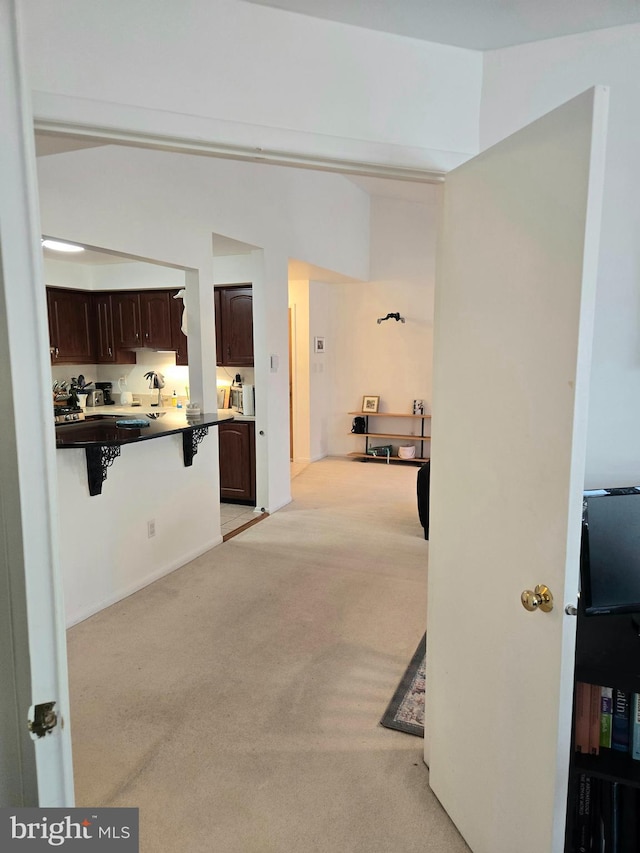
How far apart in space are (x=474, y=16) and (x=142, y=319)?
16.0 ft

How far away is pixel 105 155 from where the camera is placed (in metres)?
3.18

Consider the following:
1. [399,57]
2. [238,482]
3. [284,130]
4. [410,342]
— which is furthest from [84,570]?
[410,342]

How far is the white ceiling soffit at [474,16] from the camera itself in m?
1.48

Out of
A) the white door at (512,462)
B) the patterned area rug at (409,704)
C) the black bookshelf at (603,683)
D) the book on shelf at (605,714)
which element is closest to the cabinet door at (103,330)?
the patterned area rug at (409,704)

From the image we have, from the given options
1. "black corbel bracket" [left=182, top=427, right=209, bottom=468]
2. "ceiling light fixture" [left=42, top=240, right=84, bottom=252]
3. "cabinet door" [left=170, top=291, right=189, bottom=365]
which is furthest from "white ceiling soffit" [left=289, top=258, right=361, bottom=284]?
"black corbel bracket" [left=182, top=427, right=209, bottom=468]

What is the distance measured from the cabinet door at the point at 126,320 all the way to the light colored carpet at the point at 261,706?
9.51 feet

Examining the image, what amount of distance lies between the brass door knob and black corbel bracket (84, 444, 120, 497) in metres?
2.44

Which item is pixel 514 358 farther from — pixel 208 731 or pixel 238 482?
pixel 238 482

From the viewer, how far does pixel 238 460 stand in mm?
5250

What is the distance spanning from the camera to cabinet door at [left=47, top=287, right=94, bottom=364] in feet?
18.8

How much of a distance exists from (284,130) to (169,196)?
2406mm

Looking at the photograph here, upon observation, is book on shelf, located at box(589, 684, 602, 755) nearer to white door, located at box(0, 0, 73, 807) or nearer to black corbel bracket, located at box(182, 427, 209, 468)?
white door, located at box(0, 0, 73, 807)

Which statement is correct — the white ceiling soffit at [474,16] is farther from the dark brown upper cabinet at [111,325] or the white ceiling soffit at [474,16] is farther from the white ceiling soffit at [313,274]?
the dark brown upper cabinet at [111,325]

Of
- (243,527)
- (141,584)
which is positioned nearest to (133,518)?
(141,584)
